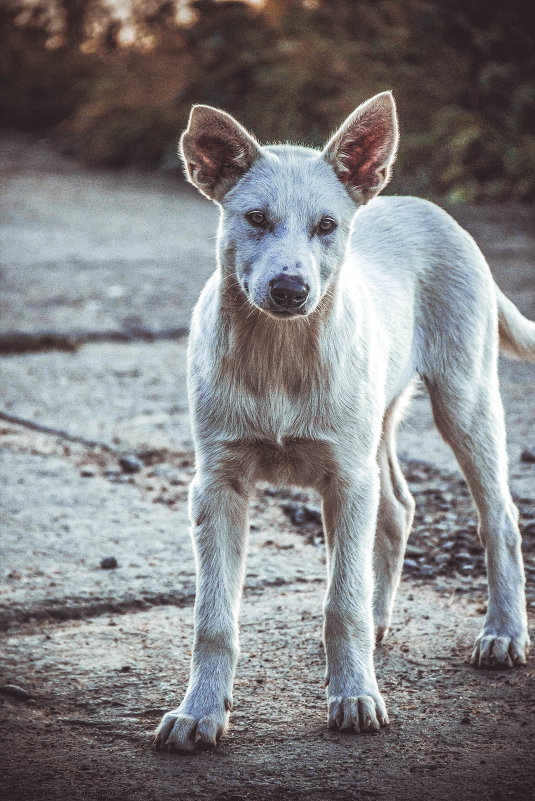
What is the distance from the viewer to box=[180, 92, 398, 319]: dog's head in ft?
9.73

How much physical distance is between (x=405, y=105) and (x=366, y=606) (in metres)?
9.64

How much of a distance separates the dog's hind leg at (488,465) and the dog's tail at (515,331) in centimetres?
33

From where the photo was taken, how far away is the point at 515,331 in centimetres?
411

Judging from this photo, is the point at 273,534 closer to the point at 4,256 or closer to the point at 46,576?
the point at 46,576

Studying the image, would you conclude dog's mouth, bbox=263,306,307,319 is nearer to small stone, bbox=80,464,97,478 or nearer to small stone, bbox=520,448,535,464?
small stone, bbox=80,464,97,478

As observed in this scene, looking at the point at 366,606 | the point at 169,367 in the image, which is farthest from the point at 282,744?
the point at 169,367

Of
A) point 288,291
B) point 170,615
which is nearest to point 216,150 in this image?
point 288,291

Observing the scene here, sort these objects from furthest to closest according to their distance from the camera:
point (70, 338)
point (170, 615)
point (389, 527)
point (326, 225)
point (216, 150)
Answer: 1. point (70, 338)
2. point (389, 527)
3. point (170, 615)
4. point (216, 150)
5. point (326, 225)

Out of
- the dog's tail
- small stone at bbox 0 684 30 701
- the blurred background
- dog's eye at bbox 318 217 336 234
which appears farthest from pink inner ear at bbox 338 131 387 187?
the blurred background

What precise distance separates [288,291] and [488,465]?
117 cm

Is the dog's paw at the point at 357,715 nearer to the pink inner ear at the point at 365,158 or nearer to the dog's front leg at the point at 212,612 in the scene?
the dog's front leg at the point at 212,612

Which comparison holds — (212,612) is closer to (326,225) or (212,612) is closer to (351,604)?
(351,604)

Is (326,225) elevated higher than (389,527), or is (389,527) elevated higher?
(326,225)

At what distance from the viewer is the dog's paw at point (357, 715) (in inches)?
113
